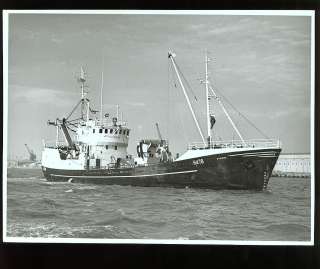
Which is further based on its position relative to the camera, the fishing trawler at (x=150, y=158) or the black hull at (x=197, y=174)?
the black hull at (x=197, y=174)

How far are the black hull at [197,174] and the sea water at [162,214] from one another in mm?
256

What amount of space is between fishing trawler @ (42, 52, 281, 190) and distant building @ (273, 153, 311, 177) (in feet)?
0.45

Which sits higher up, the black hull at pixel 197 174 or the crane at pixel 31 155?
the crane at pixel 31 155

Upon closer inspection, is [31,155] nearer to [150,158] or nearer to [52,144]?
[52,144]

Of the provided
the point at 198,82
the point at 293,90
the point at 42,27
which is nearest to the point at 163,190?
the point at 198,82

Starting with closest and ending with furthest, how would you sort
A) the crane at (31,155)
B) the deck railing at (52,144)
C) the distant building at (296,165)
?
the distant building at (296,165)
the crane at (31,155)
the deck railing at (52,144)

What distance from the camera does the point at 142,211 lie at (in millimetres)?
4949

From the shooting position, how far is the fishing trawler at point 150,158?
516cm

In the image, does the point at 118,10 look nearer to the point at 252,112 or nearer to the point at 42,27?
the point at 42,27

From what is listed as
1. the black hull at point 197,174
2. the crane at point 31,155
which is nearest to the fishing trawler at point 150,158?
the black hull at point 197,174

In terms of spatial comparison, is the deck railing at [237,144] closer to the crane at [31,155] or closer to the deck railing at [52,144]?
the deck railing at [52,144]

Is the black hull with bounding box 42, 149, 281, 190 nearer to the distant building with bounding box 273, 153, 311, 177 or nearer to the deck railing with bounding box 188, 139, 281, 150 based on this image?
the deck railing with bounding box 188, 139, 281, 150

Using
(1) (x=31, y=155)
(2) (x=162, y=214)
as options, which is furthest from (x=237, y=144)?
(1) (x=31, y=155)
